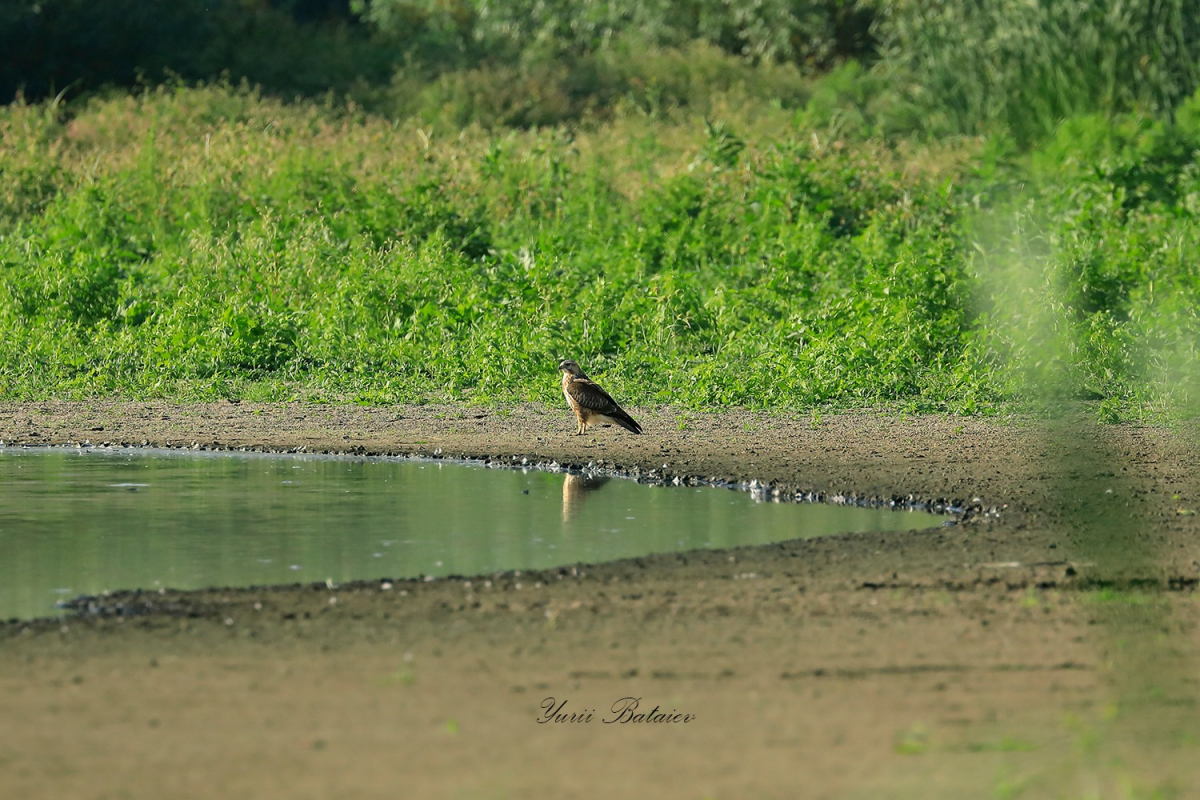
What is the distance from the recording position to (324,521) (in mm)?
8773

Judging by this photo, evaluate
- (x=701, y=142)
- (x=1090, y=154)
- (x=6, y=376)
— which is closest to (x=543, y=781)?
(x=6, y=376)

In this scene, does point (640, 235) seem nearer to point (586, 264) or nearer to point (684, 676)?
point (586, 264)

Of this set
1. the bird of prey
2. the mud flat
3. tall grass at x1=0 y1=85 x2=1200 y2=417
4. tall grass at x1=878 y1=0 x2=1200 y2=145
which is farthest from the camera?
tall grass at x1=878 y1=0 x2=1200 y2=145

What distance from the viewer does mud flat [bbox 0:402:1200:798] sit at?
4.35m

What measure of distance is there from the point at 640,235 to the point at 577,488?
27.5ft

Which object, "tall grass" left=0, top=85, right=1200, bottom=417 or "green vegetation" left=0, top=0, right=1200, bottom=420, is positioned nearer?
"tall grass" left=0, top=85, right=1200, bottom=417

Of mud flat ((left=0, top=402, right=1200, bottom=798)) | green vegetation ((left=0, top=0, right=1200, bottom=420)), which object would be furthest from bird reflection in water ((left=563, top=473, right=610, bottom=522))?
green vegetation ((left=0, top=0, right=1200, bottom=420))

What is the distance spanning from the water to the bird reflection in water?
0.01 metres
